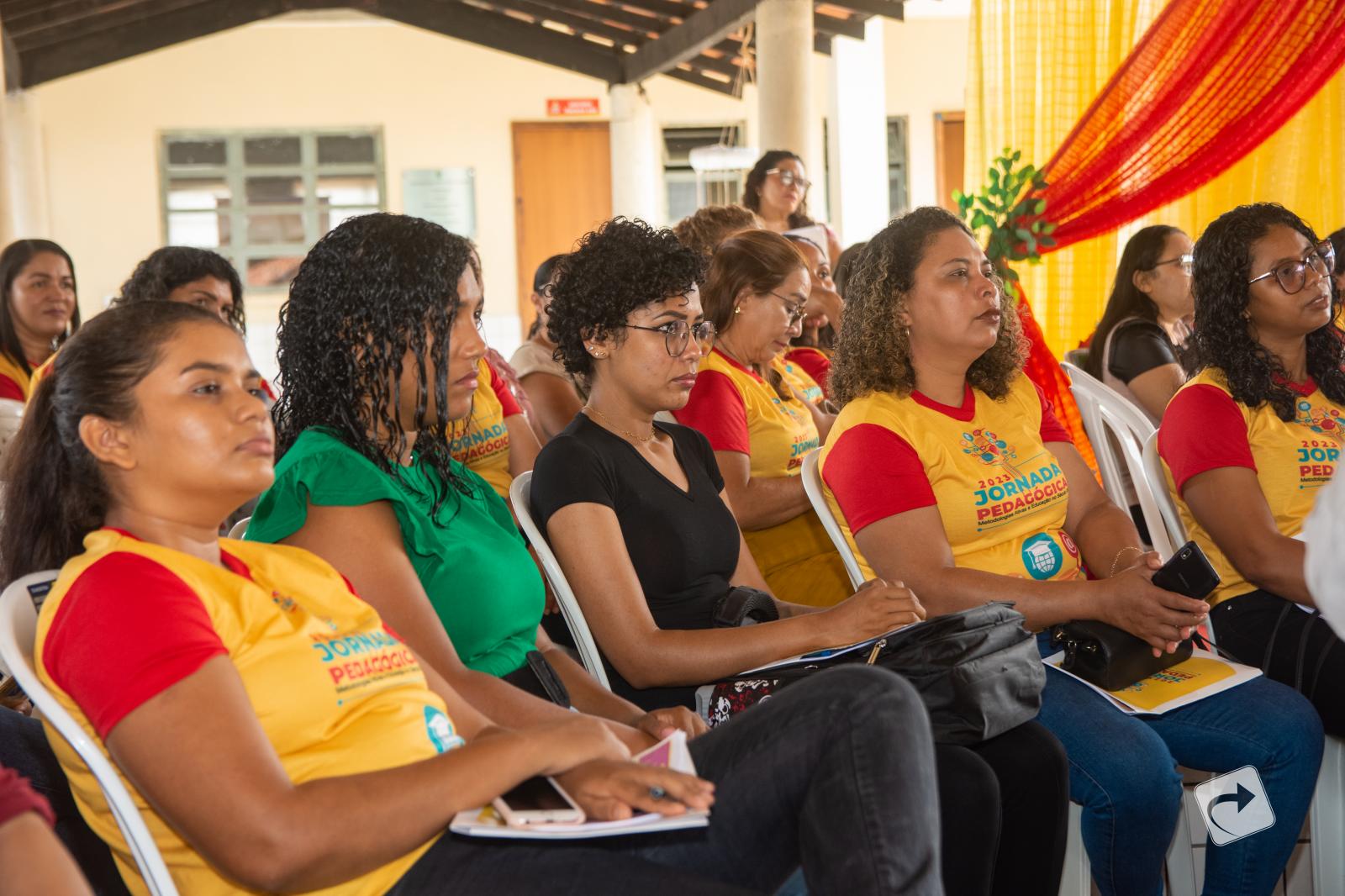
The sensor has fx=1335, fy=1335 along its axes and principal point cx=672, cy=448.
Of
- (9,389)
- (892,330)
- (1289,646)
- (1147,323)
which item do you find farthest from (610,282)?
(9,389)

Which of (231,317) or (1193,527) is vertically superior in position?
(231,317)

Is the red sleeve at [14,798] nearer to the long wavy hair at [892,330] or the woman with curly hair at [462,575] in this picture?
the woman with curly hair at [462,575]

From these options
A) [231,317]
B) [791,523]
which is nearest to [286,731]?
[791,523]

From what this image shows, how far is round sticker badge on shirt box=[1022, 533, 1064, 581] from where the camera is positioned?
2406 millimetres

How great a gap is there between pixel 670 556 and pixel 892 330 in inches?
25.3

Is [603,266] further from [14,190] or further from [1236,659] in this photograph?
[14,190]

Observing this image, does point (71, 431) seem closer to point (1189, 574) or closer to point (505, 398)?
point (1189, 574)

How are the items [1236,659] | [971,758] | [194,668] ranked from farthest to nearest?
[1236,659] → [971,758] → [194,668]

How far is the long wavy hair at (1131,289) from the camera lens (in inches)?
154

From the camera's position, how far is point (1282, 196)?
4020 mm

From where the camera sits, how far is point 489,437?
3209 millimetres

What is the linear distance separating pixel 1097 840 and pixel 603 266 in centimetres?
125

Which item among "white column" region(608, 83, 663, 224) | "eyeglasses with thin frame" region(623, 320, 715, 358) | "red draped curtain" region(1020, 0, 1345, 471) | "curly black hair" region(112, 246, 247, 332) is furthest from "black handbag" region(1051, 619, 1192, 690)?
"white column" region(608, 83, 663, 224)

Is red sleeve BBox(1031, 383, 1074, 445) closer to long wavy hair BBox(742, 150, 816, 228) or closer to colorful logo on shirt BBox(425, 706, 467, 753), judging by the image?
colorful logo on shirt BBox(425, 706, 467, 753)
